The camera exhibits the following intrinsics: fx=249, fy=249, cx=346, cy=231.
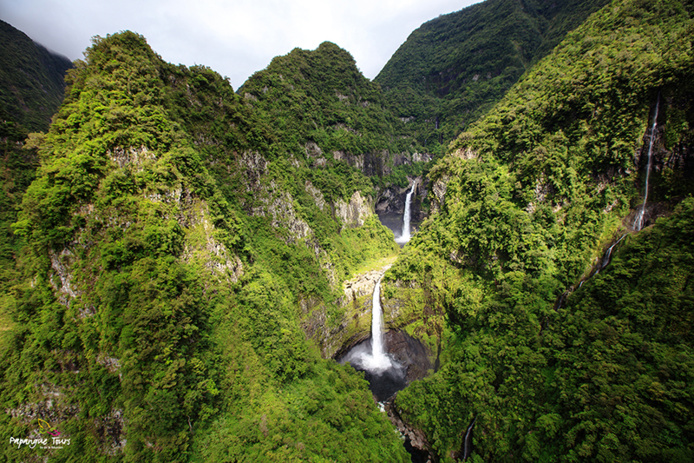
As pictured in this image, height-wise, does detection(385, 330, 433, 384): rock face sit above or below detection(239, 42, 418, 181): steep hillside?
below

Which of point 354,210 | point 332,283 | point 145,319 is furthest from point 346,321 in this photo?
point 354,210

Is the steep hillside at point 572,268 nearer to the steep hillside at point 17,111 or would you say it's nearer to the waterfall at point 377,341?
the waterfall at point 377,341

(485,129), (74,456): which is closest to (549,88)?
(485,129)

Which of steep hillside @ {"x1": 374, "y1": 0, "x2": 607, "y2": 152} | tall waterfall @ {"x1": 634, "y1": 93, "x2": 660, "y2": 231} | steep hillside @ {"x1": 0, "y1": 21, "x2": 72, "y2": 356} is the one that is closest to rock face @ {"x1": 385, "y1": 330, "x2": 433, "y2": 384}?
tall waterfall @ {"x1": 634, "y1": 93, "x2": 660, "y2": 231}

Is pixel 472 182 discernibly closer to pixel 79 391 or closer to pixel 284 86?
pixel 79 391

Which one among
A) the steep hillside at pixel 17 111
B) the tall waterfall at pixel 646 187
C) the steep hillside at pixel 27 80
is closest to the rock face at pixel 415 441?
the tall waterfall at pixel 646 187

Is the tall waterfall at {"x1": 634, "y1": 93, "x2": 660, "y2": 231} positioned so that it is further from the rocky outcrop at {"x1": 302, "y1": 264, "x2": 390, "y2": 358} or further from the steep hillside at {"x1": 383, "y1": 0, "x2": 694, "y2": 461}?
the rocky outcrop at {"x1": 302, "y1": 264, "x2": 390, "y2": 358}

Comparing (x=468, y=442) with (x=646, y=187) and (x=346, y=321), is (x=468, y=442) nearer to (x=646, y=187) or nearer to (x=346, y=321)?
(x=346, y=321)
